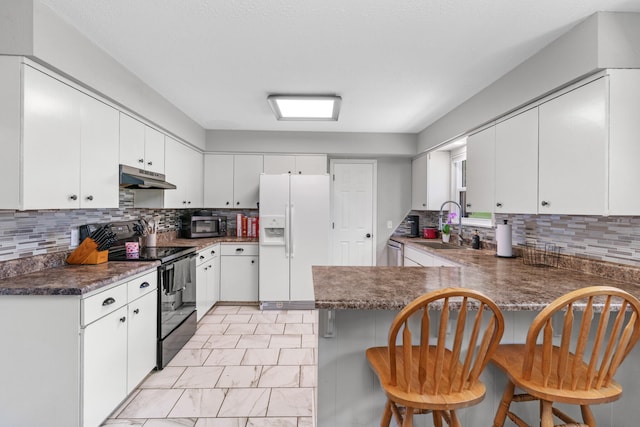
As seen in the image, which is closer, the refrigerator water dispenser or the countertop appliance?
the countertop appliance

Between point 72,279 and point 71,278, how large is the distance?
0.03m

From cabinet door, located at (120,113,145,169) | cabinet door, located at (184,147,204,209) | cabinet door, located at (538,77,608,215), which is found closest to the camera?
cabinet door, located at (538,77,608,215)

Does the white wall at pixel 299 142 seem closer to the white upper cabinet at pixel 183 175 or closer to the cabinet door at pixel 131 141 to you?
the white upper cabinet at pixel 183 175

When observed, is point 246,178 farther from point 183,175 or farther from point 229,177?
point 183,175

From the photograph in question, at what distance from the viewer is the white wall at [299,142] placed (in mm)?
4348

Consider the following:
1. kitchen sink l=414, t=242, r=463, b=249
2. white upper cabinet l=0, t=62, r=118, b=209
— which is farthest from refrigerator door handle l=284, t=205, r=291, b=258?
white upper cabinet l=0, t=62, r=118, b=209

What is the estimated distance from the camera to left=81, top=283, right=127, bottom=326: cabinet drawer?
1666mm

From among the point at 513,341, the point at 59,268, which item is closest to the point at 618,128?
the point at 513,341

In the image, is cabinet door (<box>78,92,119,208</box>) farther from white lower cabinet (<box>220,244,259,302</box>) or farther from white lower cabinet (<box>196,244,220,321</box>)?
white lower cabinet (<box>220,244,259,302</box>)

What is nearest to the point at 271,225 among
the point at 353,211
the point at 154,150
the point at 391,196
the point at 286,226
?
the point at 286,226

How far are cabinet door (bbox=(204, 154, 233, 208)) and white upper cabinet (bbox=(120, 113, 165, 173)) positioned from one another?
1230 mm

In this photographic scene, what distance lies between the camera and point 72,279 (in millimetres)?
1809

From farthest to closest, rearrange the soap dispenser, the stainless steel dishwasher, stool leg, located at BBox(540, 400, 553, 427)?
the stainless steel dishwasher
the soap dispenser
stool leg, located at BBox(540, 400, 553, 427)

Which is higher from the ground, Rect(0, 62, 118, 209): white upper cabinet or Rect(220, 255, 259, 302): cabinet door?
Rect(0, 62, 118, 209): white upper cabinet
